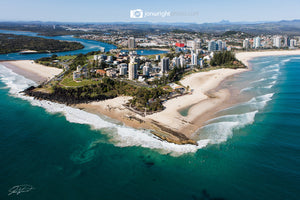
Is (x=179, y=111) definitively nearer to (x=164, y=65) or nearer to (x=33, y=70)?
(x=164, y=65)

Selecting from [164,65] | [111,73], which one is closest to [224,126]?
[111,73]

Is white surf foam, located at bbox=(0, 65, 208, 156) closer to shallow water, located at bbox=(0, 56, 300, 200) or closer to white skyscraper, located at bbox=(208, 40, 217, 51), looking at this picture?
shallow water, located at bbox=(0, 56, 300, 200)

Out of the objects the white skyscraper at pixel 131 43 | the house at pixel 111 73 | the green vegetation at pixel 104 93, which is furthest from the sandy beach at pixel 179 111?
the white skyscraper at pixel 131 43

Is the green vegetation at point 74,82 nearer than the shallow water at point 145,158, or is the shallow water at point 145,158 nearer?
the shallow water at point 145,158
